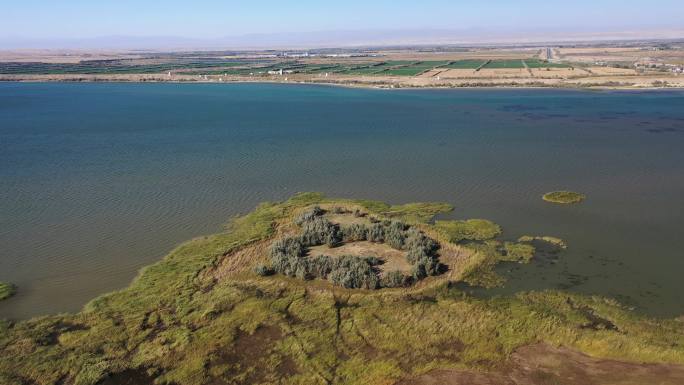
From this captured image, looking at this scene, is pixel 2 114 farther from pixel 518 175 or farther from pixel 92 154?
pixel 518 175

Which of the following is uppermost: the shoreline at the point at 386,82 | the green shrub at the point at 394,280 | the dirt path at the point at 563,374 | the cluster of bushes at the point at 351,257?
the shoreline at the point at 386,82

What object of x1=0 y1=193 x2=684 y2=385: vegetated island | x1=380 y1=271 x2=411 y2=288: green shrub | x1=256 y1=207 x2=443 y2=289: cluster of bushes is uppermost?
x1=256 y1=207 x2=443 y2=289: cluster of bushes

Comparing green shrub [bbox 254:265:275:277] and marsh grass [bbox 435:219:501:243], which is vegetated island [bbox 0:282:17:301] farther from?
marsh grass [bbox 435:219:501:243]

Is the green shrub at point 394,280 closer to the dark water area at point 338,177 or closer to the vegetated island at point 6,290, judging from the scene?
the dark water area at point 338,177

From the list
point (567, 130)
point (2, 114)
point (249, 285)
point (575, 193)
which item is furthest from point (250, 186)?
point (2, 114)

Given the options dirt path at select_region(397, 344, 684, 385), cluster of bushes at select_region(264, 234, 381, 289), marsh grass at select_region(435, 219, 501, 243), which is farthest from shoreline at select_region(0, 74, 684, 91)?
dirt path at select_region(397, 344, 684, 385)

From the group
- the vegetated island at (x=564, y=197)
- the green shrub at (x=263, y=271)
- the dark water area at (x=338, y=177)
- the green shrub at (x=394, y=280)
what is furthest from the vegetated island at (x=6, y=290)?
the vegetated island at (x=564, y=197)
